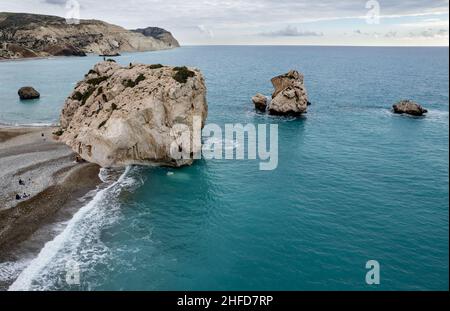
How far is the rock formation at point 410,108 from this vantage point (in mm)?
90562

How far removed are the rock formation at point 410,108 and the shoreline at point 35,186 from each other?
245ft

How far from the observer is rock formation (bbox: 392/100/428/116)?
90.6 m

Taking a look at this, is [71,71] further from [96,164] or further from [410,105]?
[410,105]

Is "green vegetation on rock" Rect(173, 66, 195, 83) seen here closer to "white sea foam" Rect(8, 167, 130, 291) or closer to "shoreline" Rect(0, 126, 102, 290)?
"shoreline" Rect(0, 126, 102, 290)

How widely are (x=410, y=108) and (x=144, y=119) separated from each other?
67672 millimetres

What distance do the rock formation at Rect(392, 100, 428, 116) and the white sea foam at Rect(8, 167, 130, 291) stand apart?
75.1m
